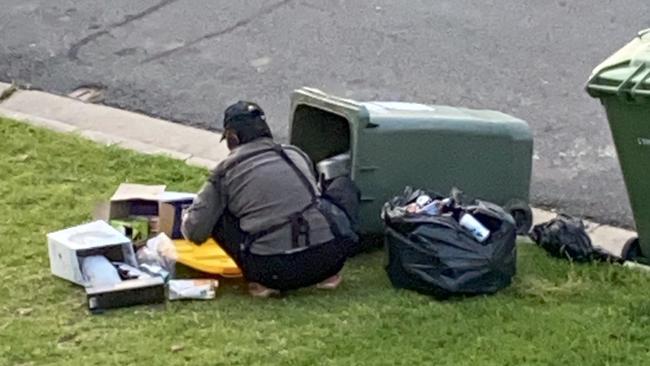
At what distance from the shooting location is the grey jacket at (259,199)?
5.56m

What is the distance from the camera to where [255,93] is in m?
8.30

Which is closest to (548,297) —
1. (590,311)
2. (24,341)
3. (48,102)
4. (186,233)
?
(590,311)

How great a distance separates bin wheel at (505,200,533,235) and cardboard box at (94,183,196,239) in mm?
1356

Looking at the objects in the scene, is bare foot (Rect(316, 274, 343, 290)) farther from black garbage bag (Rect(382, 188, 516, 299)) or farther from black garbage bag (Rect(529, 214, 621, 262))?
black garbage bag (Rect(529, 214, 621, 262))

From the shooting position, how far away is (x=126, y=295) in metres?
5.55

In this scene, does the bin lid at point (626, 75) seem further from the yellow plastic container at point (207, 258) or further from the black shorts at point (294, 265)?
the yellow plastic container at point (207, 258)

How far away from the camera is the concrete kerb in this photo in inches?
294

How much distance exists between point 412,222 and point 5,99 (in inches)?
145

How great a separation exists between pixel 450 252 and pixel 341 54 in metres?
3.56

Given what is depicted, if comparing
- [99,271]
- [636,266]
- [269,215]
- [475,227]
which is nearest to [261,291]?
[269,215]

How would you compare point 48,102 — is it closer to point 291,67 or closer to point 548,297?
point 291,67

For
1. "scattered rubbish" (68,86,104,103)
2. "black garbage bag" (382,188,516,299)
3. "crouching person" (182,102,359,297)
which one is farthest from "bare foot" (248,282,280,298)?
"scattered rubbish" (68,86,104,103)

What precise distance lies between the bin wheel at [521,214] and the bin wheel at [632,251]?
42cm

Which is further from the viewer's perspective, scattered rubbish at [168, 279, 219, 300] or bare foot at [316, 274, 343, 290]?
bare foot at [316, 274, 343, 290]
